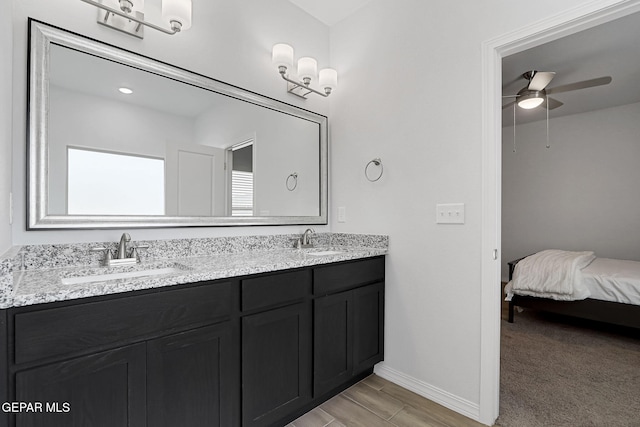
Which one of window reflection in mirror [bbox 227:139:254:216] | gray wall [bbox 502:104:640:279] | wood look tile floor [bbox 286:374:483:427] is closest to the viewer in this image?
wood look tile floor [bbox 286:374:483:427]

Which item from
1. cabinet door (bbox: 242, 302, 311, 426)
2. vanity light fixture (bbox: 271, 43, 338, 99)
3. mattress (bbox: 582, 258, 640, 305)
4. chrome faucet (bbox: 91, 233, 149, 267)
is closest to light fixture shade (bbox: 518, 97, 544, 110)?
mattress (bbox: 582, 258, 640, 305)

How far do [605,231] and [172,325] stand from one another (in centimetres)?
578

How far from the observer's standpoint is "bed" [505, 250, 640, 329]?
2848 mm

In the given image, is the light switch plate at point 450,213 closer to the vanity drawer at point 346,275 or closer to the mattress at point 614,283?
the vanity drawer at point 346,275

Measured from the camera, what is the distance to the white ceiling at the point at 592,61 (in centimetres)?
250

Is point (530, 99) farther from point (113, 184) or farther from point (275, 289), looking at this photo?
point (113, 184)

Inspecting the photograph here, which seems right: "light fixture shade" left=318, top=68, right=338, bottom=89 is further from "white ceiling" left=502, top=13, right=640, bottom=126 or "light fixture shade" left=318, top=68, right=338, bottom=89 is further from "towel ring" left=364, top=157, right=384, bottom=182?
"white ceiling" left=502, top=13, right=640, bottom=126

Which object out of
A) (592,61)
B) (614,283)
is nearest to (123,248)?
(614,283)

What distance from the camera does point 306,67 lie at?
2.27m

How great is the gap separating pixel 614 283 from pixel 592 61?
2.14 meters

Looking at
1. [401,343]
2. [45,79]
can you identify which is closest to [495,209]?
[401,343]

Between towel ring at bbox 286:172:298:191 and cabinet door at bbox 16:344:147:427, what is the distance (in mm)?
1508

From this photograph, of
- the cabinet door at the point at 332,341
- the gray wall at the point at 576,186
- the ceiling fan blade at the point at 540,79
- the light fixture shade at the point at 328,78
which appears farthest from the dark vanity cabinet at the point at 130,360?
the gray wall at the point at 576,186

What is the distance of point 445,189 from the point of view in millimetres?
1963
